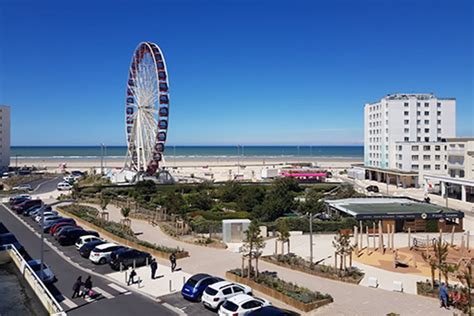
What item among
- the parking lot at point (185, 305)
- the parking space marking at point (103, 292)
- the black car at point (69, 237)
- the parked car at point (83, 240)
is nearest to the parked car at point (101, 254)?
the parked car at point (83, 240)

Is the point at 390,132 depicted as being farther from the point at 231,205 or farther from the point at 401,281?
the point at 401,281

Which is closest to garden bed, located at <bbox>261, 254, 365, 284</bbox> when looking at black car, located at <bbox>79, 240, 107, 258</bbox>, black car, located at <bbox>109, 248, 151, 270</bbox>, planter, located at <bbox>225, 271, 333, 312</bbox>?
planter, located at <bbox>225, 271, 333, 312</bbox>

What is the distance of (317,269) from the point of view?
872 inches

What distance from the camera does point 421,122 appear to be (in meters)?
79.0

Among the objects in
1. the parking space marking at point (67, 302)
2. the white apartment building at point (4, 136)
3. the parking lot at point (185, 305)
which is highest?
the white apartment building at point (4, 136)

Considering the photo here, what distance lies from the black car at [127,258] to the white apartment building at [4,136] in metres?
88.3

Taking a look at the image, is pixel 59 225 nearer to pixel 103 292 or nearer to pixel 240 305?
pixel 103 292

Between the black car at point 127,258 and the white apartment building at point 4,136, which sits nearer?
the black car at point 127,258

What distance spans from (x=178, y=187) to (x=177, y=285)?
37.6 meters

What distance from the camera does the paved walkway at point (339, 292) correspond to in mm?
16672

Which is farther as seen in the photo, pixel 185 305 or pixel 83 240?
pixel 83 240

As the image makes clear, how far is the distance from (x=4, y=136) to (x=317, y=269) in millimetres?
96117

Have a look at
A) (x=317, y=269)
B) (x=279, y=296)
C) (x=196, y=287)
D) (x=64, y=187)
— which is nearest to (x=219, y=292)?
(x=196, y=287)

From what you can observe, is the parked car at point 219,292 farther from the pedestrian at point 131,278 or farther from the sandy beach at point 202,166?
the sandy beach at point 202,166
